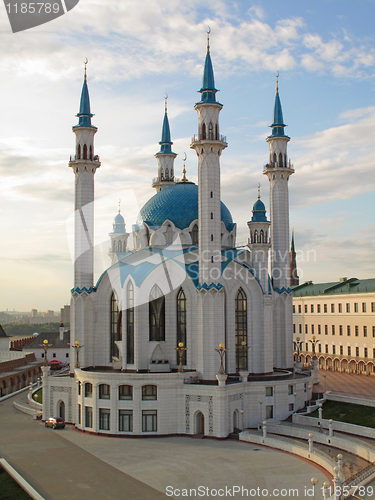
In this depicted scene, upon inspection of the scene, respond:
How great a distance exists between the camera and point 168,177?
63.7m

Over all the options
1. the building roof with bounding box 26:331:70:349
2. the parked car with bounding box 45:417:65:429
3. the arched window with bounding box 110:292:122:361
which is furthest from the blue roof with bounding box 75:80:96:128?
the building roof with bounding box 26:331:70:349

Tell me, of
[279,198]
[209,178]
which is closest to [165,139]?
[279,198]

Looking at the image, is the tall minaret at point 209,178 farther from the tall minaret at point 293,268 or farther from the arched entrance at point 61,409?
the tall minaret at point 293,268

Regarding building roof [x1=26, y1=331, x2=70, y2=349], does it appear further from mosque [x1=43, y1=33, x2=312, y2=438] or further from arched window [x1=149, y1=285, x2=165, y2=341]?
arched window [x1=149, y1=285, x2=165, y2=341]

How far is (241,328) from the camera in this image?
4772cm

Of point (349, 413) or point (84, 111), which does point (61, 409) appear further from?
point (84, 111)

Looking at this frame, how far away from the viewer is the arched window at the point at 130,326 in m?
44.9

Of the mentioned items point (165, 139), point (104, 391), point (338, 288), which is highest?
point (165, 139)

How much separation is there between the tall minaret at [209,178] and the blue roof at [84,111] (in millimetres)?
11734

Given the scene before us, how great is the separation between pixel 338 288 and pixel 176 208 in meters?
34.7

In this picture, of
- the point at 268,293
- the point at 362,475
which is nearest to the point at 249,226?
the point at 268,293

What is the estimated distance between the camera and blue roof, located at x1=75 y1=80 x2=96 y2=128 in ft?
170

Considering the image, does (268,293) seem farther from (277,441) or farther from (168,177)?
(168,177)

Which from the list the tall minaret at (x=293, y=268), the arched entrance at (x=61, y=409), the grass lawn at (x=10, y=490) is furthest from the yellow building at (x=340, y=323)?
the grass lawn at (x=10, y=490)
